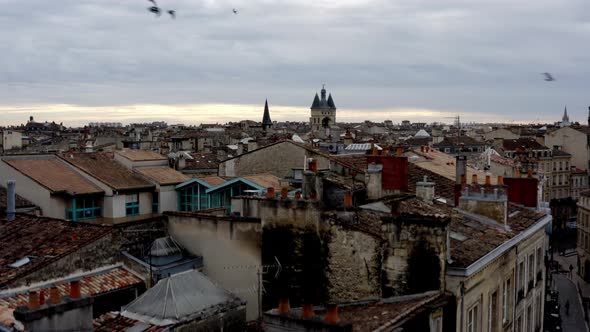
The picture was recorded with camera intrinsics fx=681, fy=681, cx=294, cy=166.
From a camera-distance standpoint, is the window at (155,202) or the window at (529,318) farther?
the window at (155,202)

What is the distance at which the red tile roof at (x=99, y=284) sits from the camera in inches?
621

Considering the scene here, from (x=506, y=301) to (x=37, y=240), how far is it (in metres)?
13.0

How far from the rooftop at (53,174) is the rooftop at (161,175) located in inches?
128

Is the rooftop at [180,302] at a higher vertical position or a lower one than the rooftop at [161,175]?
lower

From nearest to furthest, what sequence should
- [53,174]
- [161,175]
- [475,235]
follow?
[475,235] < [53,174] < [161,175]

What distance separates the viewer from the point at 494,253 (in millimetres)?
15539

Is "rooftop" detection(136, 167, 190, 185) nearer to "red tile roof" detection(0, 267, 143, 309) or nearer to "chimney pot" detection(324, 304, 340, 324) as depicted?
"red tile roof" detection(0, 267, 143, 309)

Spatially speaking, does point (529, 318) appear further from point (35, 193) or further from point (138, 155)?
point (138, 155)

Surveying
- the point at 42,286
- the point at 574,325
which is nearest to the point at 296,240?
the point at 42,286

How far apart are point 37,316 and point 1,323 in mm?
3882

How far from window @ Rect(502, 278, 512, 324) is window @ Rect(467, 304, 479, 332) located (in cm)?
241

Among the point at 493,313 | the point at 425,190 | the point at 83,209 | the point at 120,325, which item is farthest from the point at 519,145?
the point at 120,325

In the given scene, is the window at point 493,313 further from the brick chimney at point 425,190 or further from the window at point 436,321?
the window at point 436,321

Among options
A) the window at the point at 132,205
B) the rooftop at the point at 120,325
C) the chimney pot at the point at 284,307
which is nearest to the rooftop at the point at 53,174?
the window at the point at 132,205
